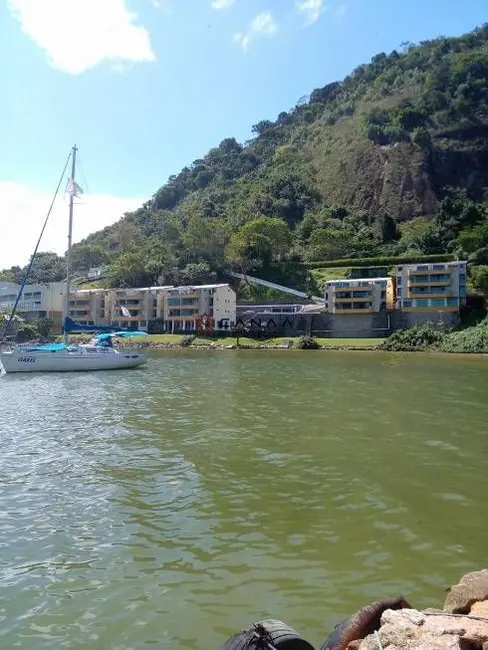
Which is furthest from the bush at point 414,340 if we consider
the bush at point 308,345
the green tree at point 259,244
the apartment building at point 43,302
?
the apartment building at point 43,302

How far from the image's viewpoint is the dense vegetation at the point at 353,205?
117875mm

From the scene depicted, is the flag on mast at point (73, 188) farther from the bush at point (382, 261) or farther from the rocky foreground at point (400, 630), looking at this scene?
the bush at point (382, 261)

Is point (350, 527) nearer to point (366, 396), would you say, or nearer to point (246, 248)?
point (366, 396)

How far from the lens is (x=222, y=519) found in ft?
34.7

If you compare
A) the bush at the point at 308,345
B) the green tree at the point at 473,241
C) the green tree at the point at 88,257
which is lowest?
the bush at the point at 308,345

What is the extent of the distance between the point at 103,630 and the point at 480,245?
337 ft

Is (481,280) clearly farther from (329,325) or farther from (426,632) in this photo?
(426,632)

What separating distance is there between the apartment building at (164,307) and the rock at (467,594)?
92.6 metres

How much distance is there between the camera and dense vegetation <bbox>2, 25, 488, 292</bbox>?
117875 millimetres

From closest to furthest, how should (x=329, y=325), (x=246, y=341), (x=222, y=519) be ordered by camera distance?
(x=222, y=519) < (x=246, y=341) < (x=329, y=325)

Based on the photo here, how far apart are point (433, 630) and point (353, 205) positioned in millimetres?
167190

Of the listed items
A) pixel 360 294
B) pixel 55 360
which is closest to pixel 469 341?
→ pixel 360 294

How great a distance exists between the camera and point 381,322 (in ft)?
289

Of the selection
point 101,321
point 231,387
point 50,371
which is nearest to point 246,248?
point 101,321
